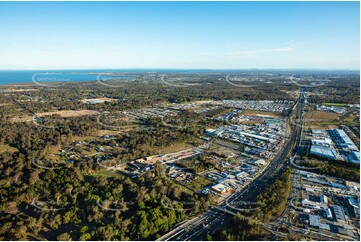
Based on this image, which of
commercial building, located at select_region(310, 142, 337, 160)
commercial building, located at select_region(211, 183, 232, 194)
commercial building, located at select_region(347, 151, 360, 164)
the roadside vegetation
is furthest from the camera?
commercial building, located at select_region(310, 142, 337, 160)

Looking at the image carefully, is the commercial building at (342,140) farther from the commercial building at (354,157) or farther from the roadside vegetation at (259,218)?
the roadside vegetation at (259,218)

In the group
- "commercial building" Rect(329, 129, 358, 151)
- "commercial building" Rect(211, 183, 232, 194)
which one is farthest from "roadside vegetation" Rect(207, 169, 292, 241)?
"commercial building" Rect(329, 129, 358, 151)

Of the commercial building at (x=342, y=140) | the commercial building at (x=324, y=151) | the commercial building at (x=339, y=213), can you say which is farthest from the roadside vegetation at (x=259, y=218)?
the commercial building at (x=342, y=140)

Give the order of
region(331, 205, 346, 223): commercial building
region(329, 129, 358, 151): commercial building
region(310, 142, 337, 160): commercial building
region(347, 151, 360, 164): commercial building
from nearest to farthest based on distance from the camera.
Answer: region(331, 205, 346, 223): commercial building < region(347, 151, 360, 164): commercial building < region(310, 142, 337, 160): commercial building < region(329, 129, 358, 151): commercial building

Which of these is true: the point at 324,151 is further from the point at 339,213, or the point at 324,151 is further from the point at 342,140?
the point at 339,213

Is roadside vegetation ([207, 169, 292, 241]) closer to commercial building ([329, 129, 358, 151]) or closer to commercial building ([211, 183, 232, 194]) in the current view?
commercial building ([211, 183, 232, 194])

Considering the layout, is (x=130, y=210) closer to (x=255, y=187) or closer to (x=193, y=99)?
(x=255, y=187)

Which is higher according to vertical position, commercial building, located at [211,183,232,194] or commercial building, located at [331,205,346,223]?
commercial building, located at [211,183,232,194]

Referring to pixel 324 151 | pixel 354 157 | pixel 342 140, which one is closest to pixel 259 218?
pixel 324 151
